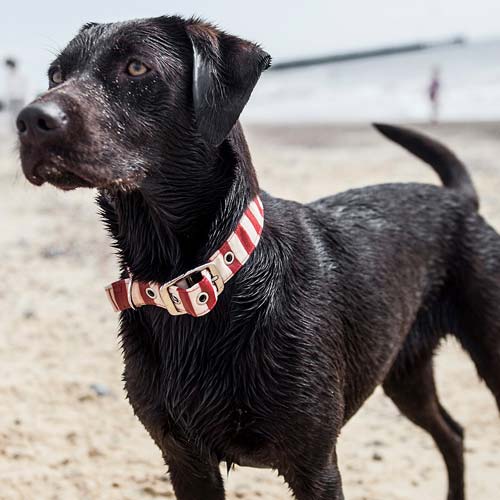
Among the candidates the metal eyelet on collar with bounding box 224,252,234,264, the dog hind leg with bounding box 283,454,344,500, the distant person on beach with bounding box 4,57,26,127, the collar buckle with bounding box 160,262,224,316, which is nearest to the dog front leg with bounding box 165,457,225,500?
the dog hind leg with bounding box 283,454,344,500

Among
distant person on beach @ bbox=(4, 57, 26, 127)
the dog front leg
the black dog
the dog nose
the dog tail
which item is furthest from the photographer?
distant person on beach @ bbox=(4, 57, 26, 127)

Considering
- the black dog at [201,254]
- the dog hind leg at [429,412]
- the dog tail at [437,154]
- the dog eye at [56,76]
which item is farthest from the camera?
the dog tail at [437,154]

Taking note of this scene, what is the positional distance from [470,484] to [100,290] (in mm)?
3628

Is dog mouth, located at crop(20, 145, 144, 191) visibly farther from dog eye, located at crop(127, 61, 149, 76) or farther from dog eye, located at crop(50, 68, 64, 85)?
dog eye, located at crop(50, 68, 64, 85)

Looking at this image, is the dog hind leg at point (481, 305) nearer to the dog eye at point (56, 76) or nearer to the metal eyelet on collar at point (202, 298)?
the metal eyelet on collar at point (202, 298)

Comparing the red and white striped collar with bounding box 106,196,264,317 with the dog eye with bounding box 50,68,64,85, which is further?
the dog eye with bounding box 50,68,64,85

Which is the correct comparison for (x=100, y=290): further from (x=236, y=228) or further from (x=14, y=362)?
(x=236, y=228)

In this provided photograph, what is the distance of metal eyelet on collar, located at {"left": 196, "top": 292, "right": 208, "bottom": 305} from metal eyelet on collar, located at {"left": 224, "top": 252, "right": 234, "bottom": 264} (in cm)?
11

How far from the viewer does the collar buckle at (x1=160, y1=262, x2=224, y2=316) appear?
83.4 inches

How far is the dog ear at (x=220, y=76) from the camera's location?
6.79ft

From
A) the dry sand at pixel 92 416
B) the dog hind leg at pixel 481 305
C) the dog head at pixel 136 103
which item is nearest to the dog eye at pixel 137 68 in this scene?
the dog head at pixel 136 103

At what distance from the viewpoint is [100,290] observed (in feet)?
20.9

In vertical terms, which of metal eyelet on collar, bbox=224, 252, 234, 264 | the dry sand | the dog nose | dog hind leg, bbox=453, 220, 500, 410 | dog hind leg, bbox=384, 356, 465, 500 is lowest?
the dry sand

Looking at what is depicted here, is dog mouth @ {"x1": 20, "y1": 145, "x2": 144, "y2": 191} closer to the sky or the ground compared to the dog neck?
closer to the sky
